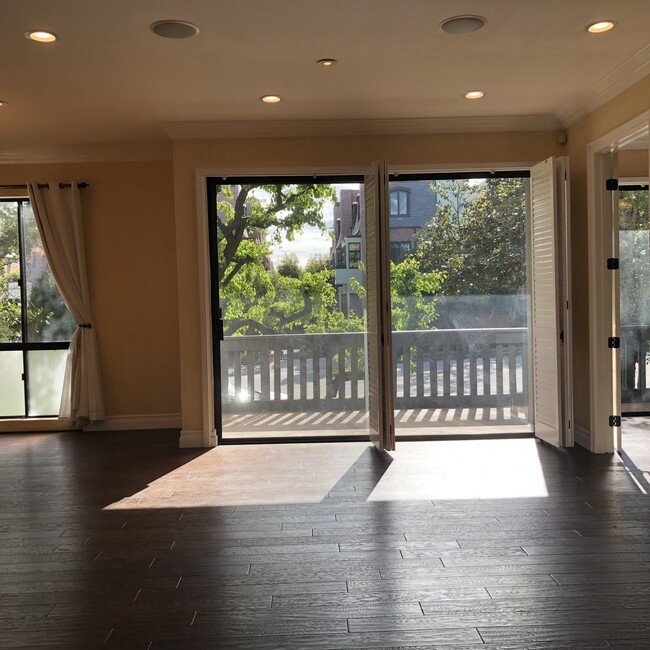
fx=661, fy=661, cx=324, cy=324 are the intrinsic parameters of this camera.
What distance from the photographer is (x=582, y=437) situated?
5184 millimetres

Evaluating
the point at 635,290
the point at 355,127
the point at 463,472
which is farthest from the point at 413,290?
the point at 635,290

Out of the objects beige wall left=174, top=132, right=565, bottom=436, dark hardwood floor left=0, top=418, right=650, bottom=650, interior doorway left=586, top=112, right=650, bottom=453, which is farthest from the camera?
beige wall left=174, top=132, right=565, bottom=436

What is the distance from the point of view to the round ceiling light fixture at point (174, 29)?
3396 millimetres

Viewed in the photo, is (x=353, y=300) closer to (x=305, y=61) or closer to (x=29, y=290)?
(x=305, y=61)


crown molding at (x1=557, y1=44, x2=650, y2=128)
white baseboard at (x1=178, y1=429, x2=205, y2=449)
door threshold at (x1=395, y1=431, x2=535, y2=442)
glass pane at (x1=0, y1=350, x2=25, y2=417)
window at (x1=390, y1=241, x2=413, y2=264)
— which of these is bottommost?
door threshold at (x1=395, y1=431, x2=535, y2=442)

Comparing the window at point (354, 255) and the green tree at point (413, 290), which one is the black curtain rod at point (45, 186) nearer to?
the window at point (354, 255)

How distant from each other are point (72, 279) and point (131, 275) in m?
0.54

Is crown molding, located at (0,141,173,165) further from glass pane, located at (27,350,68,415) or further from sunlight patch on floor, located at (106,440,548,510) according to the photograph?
sunlight patch on floor, located at (106,440,548,510)

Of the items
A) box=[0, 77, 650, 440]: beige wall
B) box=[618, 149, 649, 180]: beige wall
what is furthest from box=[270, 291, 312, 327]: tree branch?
box=[618, 149, 649, 180]: beige wall

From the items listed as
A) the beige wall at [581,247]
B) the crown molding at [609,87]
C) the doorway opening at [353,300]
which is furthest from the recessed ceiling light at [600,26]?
the doorway opening at [353,300]

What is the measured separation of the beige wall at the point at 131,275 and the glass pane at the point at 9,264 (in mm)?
307

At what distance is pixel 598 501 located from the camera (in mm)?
3854

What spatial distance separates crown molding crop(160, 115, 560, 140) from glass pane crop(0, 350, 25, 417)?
2701 millimetres

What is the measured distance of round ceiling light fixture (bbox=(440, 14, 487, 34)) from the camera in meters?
3.41
